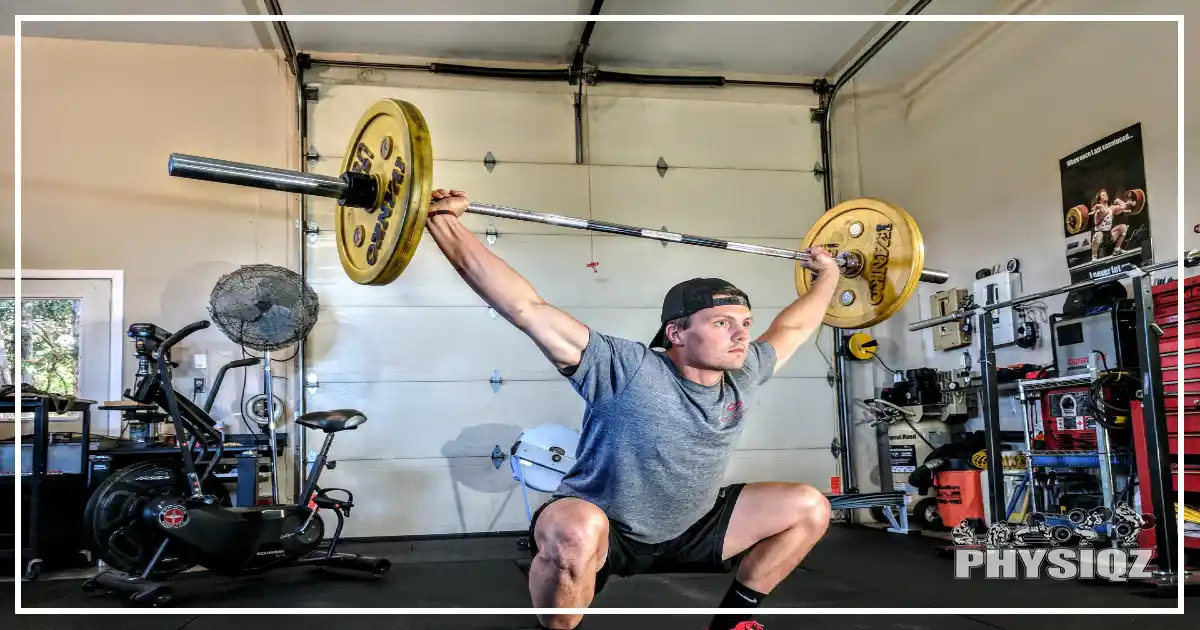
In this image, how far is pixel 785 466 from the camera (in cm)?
518

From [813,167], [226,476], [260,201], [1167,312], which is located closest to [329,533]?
[226,476]

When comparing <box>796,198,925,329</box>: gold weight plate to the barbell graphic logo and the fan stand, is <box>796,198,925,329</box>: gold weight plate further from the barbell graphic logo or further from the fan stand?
the fan stand

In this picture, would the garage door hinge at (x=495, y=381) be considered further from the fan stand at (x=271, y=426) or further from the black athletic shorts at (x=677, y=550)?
the black athletic shorts at (x=677, y=550)

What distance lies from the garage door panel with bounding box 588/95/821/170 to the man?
11.0 ft

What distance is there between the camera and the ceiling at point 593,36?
4.52 metres

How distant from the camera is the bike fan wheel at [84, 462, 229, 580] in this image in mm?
3316

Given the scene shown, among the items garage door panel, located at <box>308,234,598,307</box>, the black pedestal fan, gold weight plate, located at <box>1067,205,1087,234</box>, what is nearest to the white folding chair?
garage door panel, located at <box>308,234,598,307</box>

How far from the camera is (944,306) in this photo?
4.98 metres

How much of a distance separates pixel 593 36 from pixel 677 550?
3729 millimetres

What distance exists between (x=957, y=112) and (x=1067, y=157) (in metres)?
1.00

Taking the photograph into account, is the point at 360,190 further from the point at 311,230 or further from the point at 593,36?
the point at 593,36

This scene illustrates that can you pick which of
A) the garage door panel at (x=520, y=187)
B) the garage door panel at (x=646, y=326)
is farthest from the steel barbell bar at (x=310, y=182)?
the garage door panel at (x=520, y=187)

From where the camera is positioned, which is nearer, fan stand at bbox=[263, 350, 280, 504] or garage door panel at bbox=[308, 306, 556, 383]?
fan stand at bbox=[263, 350, 280, 504]

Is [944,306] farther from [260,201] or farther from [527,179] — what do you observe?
[260,201]
